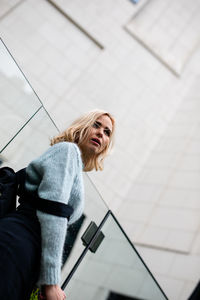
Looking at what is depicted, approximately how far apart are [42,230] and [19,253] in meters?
0.10

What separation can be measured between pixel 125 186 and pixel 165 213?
82cm

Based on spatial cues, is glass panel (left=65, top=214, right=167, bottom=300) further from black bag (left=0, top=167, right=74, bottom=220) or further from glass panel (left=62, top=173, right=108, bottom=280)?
black bag (left=0, top=167, right=74, bottom=220)

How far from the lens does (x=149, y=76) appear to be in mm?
5105

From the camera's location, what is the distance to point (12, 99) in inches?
61.2

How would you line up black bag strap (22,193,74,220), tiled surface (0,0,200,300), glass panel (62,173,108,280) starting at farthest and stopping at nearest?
1. tiled surface (0,0,200,300)
2. glass panel (62,173,108,280)
3. black bag strap (22,193,74,220)

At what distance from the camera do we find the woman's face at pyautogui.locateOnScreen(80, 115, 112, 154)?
1.31 m

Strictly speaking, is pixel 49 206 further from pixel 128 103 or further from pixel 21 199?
pixel 128 103

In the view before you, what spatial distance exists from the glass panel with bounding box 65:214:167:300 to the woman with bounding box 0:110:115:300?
69cm

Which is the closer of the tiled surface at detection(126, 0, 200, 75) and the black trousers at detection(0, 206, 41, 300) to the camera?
the black trousers at detection(0, 206, 41, 300)

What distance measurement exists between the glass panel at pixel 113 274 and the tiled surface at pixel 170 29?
412 centimetres

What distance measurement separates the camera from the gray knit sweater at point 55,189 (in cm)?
94

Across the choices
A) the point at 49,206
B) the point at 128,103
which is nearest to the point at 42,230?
the point at 49,206

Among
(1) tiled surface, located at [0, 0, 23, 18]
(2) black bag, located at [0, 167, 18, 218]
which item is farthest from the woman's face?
(1) tiled surface, located at [0, 0, 23, 18]

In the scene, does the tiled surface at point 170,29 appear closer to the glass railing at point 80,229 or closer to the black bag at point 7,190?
the glass railing at point 80,229
